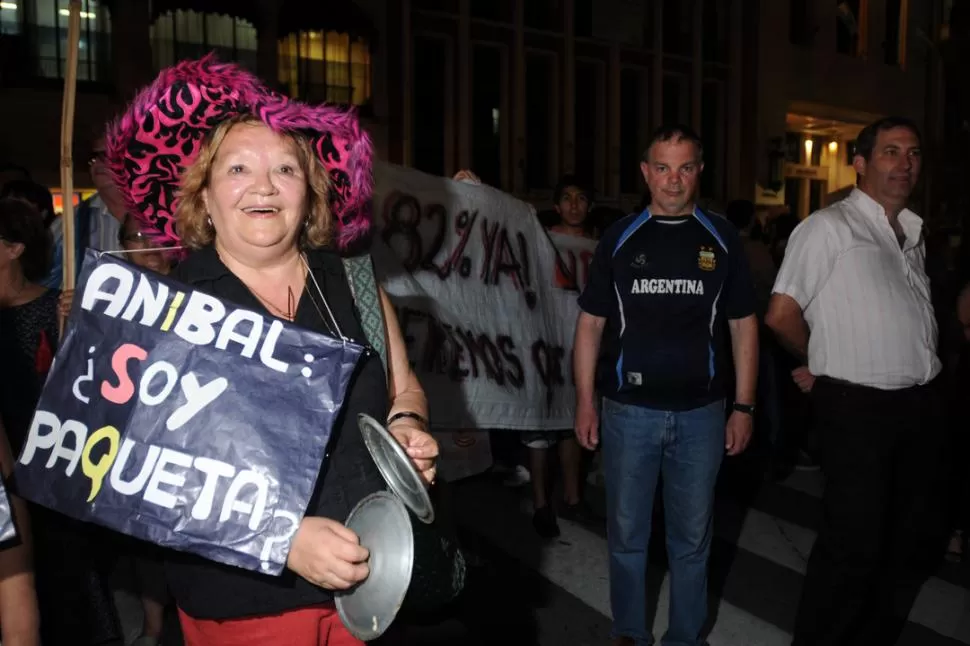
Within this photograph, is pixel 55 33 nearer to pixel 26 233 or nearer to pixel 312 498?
pixel 26 233

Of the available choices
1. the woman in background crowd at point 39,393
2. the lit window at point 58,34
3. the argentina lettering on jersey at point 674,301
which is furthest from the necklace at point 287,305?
the lit window at point 58,34

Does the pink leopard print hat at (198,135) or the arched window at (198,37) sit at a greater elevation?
the arched window at (198,37)

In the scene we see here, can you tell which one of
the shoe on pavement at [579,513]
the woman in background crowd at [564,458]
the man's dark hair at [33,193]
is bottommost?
the shoe on pavement at [579,513]

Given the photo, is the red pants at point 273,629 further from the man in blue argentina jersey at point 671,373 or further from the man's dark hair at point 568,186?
the man's dark hair at point 568,186

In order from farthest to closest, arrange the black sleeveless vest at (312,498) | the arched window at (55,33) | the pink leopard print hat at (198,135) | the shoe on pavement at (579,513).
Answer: the arched window at (55,33) → the shoe on pavement at (579,513) → the pink leopard print hat at (198,135) → the black sleeveless vest at (312,498)

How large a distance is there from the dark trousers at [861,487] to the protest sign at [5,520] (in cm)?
289

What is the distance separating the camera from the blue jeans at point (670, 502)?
379 cm

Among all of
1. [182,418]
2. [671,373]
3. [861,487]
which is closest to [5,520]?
[182,418]

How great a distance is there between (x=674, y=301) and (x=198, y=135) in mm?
2028

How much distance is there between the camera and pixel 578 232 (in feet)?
22.4

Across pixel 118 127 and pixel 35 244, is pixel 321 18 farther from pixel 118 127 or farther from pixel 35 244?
pixel 118 127

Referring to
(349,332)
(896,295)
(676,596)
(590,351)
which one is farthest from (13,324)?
(896,295)

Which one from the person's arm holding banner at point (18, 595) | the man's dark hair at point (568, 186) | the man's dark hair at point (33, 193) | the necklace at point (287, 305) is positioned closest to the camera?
the person's arm holding banner at point (18, 595)

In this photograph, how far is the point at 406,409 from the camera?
230cm
